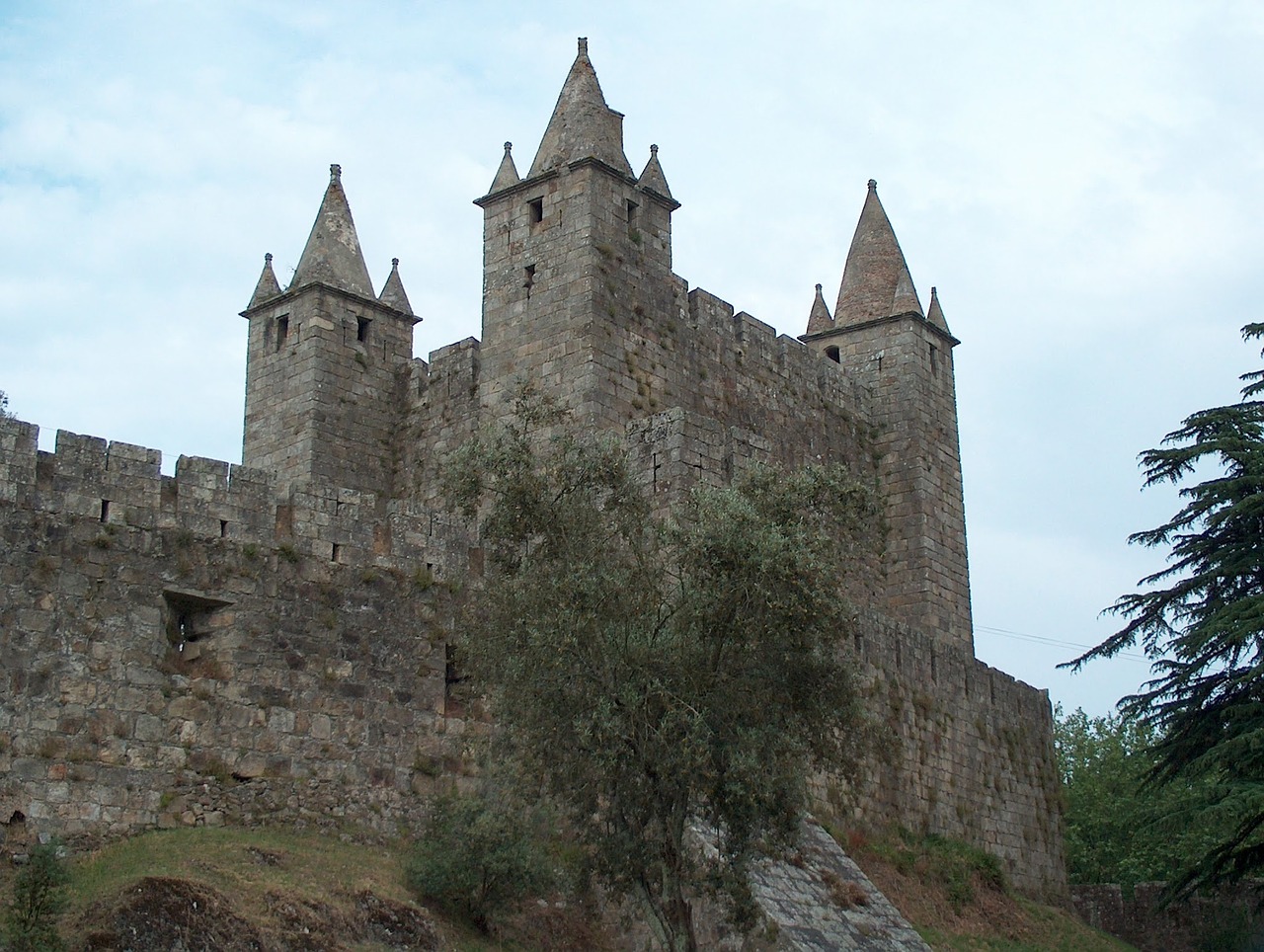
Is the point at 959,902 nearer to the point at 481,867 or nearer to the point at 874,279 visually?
the point at 481,867

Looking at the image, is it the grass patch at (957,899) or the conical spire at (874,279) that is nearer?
the grass patch at (957,899)

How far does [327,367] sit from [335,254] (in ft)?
7.73

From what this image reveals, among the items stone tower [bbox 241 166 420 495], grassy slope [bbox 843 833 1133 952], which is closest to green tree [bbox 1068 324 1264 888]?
grassy slope [bbox 843 833 1133 952]

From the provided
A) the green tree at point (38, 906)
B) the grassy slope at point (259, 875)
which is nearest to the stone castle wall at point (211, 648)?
the grassy slope at point (259, 875)

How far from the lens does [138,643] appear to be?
20141 mm

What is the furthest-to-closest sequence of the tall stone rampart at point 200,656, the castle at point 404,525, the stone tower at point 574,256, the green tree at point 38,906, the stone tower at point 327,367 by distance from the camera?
the stone tower at point 327,367 → the stone tower at point 574,256 → the castle at point 404,525 → the tall stone rampart at point 200,656 → the green tree at point 38,906

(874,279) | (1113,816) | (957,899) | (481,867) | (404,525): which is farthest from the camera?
(1113,816)

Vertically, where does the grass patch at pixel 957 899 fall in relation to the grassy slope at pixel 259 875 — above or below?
above

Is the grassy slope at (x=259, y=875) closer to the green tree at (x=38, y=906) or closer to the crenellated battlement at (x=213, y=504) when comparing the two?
the green tree at (x=38, y=906)

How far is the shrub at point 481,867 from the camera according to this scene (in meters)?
19.6

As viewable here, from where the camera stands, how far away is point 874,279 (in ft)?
124

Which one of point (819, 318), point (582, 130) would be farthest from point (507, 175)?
point (819, 318)

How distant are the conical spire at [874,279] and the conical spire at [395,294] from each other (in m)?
9.14

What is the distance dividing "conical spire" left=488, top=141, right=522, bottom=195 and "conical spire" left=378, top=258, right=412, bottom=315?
3.84m
